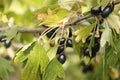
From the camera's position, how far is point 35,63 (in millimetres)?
2016

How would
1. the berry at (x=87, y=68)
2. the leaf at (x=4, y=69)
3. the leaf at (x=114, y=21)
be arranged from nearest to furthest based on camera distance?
the leaf at (x=114, y=21), the leaf at (x=4, y=69), the berry at (x=87, y=68)

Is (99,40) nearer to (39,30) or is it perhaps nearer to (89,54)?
(89,54)

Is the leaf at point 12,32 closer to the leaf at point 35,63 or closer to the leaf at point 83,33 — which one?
the leaf at point 35,63

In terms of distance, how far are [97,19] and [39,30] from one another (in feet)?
1.26

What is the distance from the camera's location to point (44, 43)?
83.5 inches

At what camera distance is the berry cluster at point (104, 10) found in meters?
2.02

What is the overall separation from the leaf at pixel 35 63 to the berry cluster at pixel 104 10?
1.10 ft

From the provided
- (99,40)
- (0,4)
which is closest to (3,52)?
(0,4)

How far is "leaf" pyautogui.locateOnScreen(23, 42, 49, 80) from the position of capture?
2010 millimetres

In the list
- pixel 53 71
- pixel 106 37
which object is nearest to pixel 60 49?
pixel 53 71

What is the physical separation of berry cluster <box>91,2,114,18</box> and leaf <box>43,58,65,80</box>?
0.32 m

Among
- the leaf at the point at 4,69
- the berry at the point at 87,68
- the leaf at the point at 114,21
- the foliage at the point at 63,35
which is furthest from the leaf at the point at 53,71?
the berry at the point at 87,68

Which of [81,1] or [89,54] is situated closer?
[89,54]

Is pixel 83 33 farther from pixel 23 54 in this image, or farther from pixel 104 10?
pixel 23 54
